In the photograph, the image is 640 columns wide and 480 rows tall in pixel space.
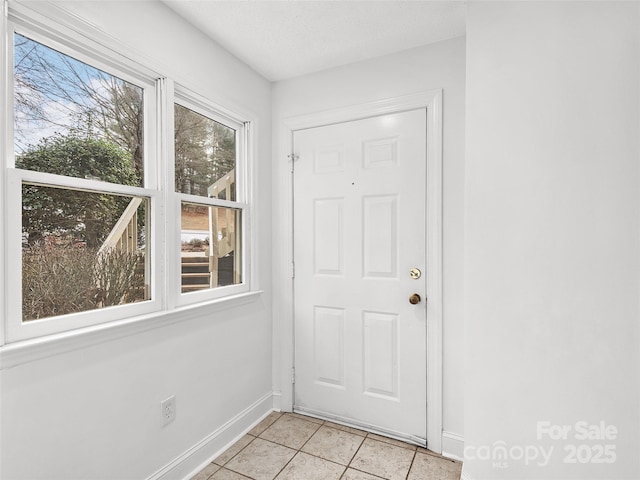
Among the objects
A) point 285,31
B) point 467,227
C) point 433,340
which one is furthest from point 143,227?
point 433,340

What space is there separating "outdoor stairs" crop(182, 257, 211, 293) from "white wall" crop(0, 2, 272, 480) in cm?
19

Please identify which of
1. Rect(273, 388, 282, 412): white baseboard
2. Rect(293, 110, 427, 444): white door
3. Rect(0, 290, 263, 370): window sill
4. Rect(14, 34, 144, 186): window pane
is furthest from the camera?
Rect(273, 388, 282, 412): white baseboard

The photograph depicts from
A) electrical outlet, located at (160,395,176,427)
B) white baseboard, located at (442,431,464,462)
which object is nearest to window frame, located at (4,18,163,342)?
electrical outlet, located at (160,395,176,427)

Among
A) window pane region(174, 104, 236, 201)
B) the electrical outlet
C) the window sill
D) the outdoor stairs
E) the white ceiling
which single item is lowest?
the electrical outlet

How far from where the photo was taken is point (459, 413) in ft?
6.22

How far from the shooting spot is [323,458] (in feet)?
6.16

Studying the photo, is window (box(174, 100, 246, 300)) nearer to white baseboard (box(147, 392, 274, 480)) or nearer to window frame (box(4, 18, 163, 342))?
window frame (box(4, 18, 163, 342))

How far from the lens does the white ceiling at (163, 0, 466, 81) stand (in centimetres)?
165

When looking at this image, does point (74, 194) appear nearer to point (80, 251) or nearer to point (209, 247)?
point (80, 251)

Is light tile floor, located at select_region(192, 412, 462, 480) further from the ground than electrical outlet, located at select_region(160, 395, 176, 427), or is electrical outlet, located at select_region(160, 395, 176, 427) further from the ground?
electrical outlet, located at select_region(160, 395, 176, 427)

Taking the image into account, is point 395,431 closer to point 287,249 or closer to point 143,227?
point 287,249

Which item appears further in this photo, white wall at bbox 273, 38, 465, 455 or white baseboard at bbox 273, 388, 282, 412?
white baseboard at bbox 273, 388, 282, 412

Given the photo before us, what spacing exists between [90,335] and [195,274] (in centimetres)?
65

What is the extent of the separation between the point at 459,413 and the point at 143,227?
1969mm
